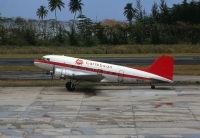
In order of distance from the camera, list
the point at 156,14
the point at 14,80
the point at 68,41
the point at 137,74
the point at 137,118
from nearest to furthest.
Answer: the point at 137,118 < the point at 137,74 < the point at 14,80 < the point at 68,41 < the point at 156,14

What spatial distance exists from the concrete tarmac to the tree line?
67.2 m

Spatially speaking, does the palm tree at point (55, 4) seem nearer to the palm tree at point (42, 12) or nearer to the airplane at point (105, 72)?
the palm tree at point (42, 12)

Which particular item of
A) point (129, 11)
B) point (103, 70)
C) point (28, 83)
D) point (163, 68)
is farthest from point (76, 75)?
point (129, 11)

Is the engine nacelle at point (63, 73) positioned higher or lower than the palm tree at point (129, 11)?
lower

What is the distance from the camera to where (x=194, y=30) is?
114312mm

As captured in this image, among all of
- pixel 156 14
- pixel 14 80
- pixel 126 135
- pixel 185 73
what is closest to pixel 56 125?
pixel 126 135

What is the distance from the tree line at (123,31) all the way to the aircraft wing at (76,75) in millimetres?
64687

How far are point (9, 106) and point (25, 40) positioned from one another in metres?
80.4

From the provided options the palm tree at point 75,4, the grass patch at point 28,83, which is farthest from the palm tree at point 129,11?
the grass patch at point 28,83

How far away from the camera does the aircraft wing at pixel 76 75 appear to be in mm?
38062

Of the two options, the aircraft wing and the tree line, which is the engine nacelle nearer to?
the aircraft wing

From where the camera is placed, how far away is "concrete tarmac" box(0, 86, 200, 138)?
22.8 meters

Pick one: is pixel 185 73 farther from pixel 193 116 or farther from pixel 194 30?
pixel 194 30

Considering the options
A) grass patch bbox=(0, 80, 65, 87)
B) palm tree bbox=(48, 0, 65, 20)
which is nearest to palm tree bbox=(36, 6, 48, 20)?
palm tree bbox=(48, 0, 65, 20)
